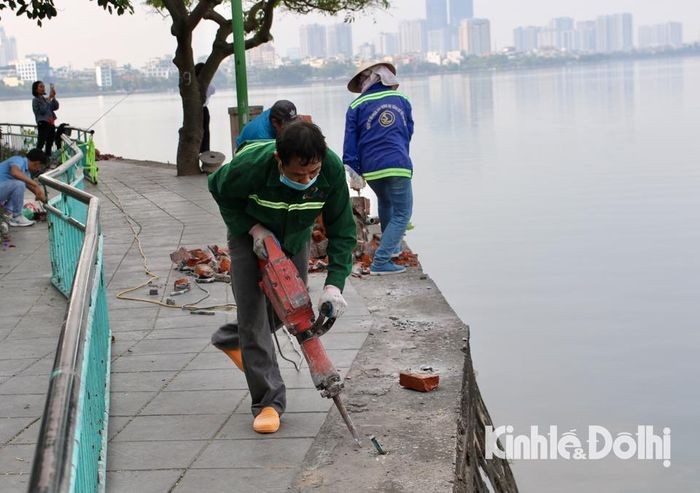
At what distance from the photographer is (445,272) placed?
20.5 metres

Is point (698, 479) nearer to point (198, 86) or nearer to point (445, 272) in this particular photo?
point (445, 272)

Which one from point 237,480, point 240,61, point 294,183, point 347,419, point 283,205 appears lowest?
point 237,480

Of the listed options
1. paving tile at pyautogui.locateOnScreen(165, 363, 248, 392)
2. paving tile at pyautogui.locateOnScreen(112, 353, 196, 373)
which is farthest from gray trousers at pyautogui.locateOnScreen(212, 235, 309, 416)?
paving tile at pyautogui.locateOnScreen(112, 353, 196, 373)

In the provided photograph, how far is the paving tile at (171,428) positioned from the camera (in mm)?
5535

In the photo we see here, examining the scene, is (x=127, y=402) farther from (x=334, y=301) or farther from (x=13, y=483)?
(x=334, y=301)

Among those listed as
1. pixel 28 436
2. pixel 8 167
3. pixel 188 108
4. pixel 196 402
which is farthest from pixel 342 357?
pixel 188 108

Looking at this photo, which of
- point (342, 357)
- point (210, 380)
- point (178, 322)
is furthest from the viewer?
point (178, 322)

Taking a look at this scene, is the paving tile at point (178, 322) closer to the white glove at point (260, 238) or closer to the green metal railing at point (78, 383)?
the green metal railing at point (78, 383)

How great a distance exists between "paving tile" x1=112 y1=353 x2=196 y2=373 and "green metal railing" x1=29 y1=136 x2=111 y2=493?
1.03 ft

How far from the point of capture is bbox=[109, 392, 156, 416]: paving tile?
5992 mm

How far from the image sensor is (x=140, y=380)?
662cm

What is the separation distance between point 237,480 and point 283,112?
2406 millimetres

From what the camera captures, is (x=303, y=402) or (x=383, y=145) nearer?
(x=303, y=402)

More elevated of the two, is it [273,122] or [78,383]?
[273,122]
